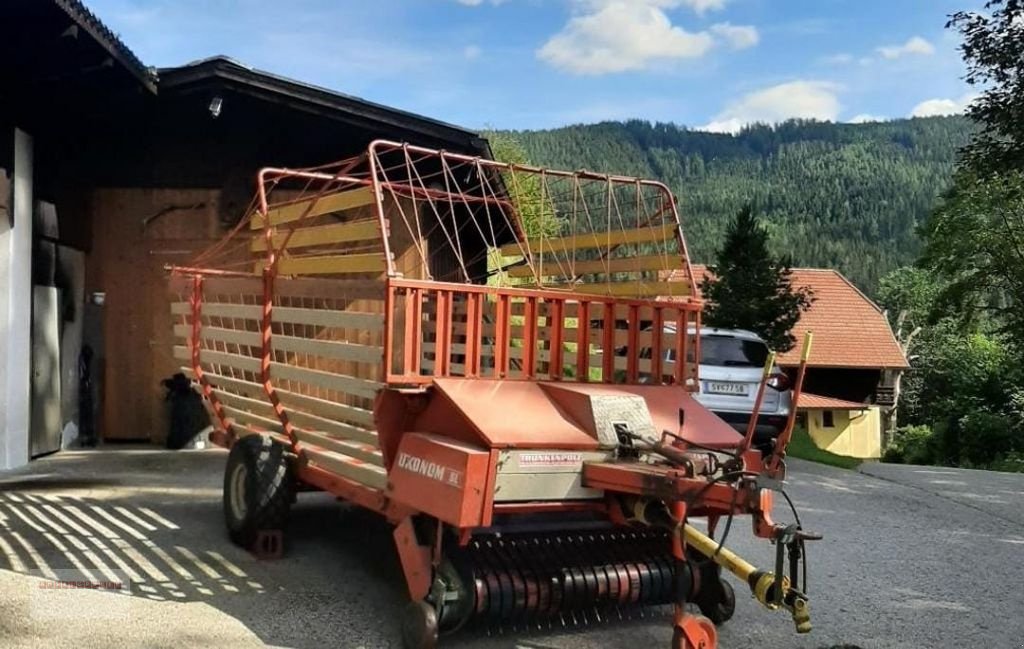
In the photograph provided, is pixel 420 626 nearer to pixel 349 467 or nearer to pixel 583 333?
pixel 349 467

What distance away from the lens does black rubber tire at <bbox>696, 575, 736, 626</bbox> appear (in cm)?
514

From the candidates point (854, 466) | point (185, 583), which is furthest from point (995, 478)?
point (185, 583)

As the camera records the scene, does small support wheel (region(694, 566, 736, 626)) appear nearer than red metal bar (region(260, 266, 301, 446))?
Yes

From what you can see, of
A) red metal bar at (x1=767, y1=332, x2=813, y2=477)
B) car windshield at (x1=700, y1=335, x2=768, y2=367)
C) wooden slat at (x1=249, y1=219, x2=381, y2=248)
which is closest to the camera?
red metal bar at (x1=767, y1=332, x2=813, y2=477)

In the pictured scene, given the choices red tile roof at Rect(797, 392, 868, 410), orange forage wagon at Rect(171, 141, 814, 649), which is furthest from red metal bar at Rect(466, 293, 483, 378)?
red tile roof at Rect(797, 392, 868, 410)

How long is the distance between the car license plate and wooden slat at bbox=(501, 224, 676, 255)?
3936 millimetres

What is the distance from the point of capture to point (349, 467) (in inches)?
212

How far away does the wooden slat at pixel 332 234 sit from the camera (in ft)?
17.4

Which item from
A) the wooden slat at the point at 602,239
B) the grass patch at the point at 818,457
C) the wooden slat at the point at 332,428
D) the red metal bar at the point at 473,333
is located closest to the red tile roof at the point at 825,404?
the grass patch at the point at 818,457

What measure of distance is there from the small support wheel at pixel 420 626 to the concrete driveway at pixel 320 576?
266 mm

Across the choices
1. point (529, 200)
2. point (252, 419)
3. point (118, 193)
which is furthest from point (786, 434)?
point (118, 193)

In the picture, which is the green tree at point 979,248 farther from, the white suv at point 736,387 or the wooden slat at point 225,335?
the wooden slat at point 225,335

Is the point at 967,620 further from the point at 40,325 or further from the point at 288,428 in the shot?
the point at 40,325

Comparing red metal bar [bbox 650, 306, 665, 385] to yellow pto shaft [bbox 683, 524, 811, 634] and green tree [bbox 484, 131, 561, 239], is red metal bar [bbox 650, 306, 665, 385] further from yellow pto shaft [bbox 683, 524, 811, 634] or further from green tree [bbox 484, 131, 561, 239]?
yellow pto shaft [bbox 683, 524, 811, 634]
